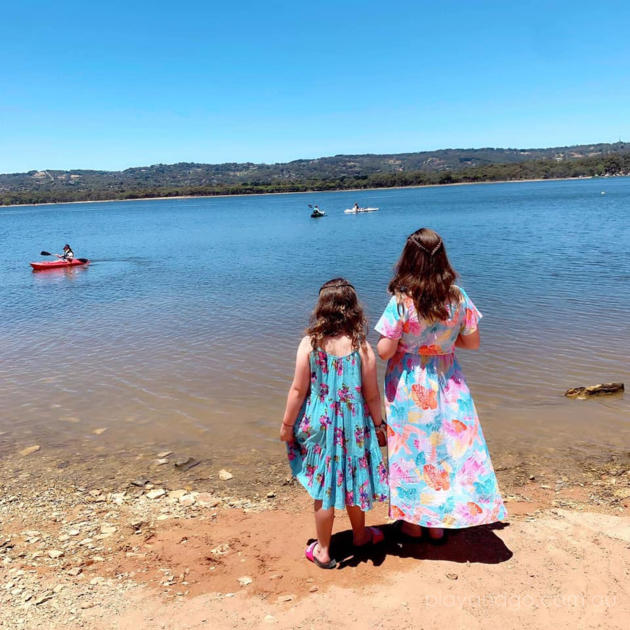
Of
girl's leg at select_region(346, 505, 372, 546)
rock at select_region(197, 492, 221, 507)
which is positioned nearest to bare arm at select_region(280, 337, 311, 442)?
girl's leg at select_region(346, 505, 372, 546)

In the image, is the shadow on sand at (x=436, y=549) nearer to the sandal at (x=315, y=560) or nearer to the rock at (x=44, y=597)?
the sandal at (x=315, y=560)

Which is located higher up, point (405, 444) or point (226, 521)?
point (405, 444)

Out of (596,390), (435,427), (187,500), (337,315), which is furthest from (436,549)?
(596,390)

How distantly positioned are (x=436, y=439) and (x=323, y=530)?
1.07 metres

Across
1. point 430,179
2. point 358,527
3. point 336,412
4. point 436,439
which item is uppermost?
point 430,179

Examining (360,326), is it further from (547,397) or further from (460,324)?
(547,397)

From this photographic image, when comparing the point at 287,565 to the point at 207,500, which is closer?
the point at 287,565

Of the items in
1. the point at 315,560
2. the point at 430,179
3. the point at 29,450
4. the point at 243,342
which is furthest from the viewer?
the point at 430,179

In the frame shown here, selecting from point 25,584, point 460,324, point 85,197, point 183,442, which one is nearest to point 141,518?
point 25,584

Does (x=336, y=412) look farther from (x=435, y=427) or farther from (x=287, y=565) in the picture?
(x=287, y=565)

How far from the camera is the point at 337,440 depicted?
12.9 feet

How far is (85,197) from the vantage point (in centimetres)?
18600

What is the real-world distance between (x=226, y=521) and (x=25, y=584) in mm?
1685

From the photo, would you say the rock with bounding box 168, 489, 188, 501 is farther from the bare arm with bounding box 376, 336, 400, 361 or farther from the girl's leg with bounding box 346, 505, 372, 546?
the bare arm with bounding box 376, 336, 400, 361
